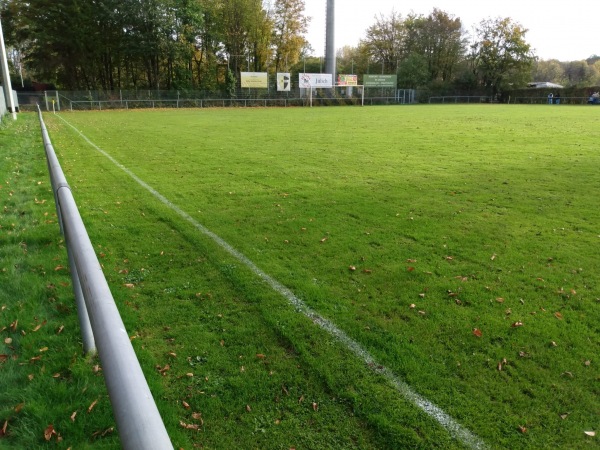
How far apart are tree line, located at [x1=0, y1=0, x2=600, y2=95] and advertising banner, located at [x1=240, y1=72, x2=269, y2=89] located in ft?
6.21

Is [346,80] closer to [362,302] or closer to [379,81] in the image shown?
[379,81]

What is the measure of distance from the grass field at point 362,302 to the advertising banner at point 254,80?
4622 centimetres

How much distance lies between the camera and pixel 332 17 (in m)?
58.8

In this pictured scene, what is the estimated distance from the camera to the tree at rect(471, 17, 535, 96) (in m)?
73.1

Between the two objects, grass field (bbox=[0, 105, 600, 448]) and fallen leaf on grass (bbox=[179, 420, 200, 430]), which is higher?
grass field (bbox=[0, 105, 600, 448])

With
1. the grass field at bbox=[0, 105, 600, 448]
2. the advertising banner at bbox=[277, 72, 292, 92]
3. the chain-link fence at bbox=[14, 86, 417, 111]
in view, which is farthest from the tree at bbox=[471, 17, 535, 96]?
the grass field at bbox=[0, 105, 600, 448]

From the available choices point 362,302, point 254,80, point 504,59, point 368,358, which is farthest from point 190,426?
point 504,59

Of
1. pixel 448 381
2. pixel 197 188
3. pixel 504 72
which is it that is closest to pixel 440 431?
pixel 448 381

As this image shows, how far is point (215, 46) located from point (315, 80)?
1647 cm

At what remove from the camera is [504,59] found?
7362 centimetres

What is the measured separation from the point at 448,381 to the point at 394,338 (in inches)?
24.9

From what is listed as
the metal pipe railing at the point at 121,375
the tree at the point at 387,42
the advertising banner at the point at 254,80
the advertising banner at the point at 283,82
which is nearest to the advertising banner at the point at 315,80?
the advertising banner at the point at 283,82

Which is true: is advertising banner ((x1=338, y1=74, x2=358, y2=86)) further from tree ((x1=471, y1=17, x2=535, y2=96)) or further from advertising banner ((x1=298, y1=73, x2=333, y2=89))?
tree ((x1=471, y1=17, x2=535, y2=96))

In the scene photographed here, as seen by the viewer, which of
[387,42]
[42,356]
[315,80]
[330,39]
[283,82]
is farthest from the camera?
[387,42]
